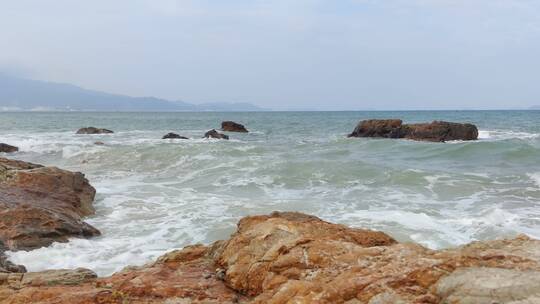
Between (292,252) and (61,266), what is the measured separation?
466 cm

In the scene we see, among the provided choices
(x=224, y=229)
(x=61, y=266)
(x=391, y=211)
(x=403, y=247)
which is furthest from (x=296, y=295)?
(x=391, y=211)

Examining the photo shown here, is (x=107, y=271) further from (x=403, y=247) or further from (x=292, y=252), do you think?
(x=403, y=247)

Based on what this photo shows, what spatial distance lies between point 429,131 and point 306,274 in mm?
32289

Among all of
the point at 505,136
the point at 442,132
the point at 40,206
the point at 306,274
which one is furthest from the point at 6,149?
the point at 505,136

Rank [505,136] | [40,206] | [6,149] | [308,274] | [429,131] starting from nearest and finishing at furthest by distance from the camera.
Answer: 1. [308,274]
2. [40,206]
3. [6,149]
4. [429,131]
5. [505,136]

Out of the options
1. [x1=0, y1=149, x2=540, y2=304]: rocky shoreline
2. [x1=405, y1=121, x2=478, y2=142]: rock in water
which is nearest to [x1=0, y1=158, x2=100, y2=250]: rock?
[x1=0, y1=149, x2=540, y2=304]: rocky shoreline

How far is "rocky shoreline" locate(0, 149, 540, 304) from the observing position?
10.9 feet

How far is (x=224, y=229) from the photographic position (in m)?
10.0

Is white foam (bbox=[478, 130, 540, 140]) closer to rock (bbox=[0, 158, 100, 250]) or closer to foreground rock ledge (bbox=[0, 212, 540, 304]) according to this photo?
rock (bbox=[0, 158, 100, 250])

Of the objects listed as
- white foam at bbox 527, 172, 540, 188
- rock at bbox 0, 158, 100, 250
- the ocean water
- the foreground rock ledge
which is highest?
the foreground rock ledge

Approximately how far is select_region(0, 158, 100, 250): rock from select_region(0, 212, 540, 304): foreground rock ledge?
357 cm

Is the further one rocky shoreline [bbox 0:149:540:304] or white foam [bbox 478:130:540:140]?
white foam [bbox 478:130:540:140]

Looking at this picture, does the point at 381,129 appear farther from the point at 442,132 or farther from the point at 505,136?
the point at 505,136

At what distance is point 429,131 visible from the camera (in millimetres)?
34562
